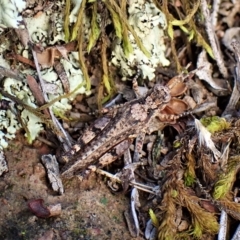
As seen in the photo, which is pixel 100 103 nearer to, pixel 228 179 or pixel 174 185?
pixel 174 185

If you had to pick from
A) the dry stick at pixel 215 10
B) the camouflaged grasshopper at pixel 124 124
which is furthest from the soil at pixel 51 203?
the dry stick at pixel 215 10

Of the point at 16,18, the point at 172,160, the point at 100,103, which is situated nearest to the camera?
the point at 16,18

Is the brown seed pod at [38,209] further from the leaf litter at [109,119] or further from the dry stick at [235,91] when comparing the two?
the dry stick at [235,91]

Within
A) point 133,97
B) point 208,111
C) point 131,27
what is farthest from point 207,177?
point 131,27

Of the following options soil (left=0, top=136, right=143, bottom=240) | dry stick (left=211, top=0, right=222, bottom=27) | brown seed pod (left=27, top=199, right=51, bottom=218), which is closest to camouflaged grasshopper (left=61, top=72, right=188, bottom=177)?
soil (left=0, top=136, right=143, bottom=240)

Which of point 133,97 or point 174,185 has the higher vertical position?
point 133,97

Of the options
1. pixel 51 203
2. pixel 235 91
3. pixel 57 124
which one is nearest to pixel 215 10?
pixel 235 91

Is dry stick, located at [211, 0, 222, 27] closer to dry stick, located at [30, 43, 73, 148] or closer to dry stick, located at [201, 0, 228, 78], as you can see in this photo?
dry stick, located at [201, 0, 228, 78]
